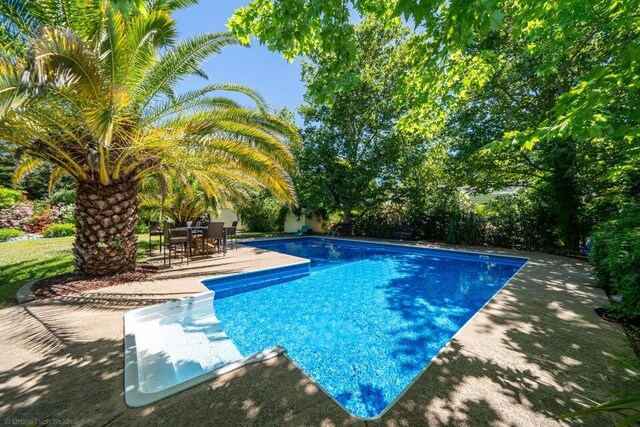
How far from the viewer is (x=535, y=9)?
3.82 metres

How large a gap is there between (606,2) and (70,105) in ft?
32.0

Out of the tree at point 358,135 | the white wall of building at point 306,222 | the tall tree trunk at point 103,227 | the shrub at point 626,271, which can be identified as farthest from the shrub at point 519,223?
the tall tree trunk at point 103,227

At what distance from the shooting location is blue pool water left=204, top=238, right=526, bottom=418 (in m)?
3.65

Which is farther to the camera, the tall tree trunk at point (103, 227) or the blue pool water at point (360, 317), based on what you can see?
the tall tree trunk at point (103, 227)

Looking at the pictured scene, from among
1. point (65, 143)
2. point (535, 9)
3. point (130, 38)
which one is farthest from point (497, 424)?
point (65, 143)

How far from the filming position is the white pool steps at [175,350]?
8.46 feet

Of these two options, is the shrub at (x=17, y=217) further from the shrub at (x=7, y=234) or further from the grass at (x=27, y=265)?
the grass at (x=27, y=265)

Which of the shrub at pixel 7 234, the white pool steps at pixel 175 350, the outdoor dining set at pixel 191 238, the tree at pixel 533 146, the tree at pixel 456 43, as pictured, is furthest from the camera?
the shrub at pixel 7 234

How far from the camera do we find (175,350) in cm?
386

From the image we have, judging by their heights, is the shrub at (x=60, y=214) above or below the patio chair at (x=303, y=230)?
above

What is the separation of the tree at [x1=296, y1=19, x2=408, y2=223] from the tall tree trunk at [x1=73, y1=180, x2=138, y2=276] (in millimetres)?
12115

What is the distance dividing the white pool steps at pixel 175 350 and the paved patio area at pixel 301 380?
12 centimetres

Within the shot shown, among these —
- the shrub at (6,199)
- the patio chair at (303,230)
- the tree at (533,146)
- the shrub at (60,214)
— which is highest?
the tree at (533,146)

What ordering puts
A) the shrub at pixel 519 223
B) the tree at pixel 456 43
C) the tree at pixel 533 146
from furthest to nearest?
the shrub at pixel 519 223, the tree at pixel 533 146, the tree at pixel 456 43
